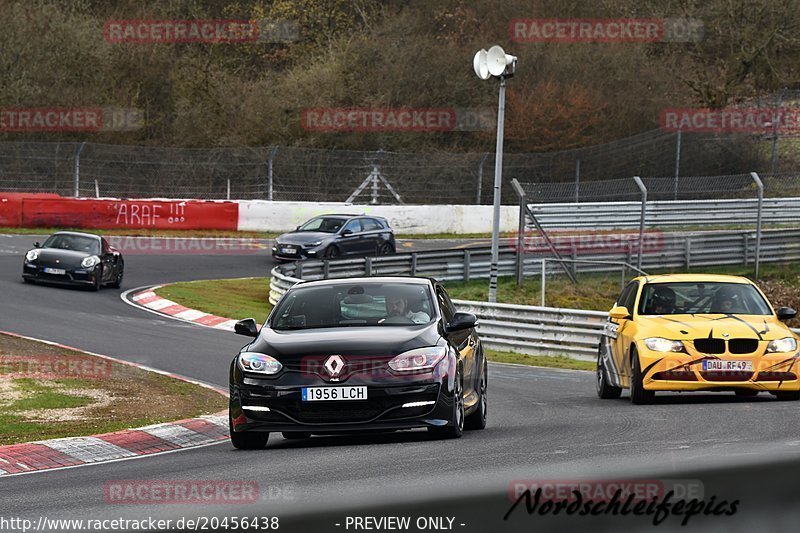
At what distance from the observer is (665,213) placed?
3203 centimetres

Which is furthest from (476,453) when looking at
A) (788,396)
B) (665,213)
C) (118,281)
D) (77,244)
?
(665,213)

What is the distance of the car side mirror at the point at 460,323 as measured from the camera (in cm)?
995

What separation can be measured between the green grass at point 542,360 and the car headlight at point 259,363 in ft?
37.6

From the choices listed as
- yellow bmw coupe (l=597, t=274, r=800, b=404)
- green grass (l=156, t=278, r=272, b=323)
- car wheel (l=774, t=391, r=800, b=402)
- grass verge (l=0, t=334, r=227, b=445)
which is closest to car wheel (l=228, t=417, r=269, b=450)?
grass verge (l=0, t=334, r=227, b=445)

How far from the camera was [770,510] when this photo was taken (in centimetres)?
169

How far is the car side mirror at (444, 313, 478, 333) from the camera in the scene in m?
9.95

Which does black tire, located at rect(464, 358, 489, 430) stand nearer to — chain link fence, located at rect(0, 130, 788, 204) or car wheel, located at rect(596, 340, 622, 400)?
car wheel, located at rect(596, 340, 622, 400)

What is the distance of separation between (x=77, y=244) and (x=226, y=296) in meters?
3.59

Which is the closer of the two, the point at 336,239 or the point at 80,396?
the point at 80,396

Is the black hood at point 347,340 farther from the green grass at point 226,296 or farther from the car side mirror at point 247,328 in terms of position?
the green grass at point 226,296

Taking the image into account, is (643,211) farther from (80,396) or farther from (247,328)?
(247,328)

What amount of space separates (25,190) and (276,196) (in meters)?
7.93

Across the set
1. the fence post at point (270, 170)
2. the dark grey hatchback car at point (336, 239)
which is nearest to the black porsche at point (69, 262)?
the dark grey hatchback car at point (336, 239)

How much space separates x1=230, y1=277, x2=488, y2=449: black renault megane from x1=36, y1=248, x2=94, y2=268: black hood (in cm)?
1776
